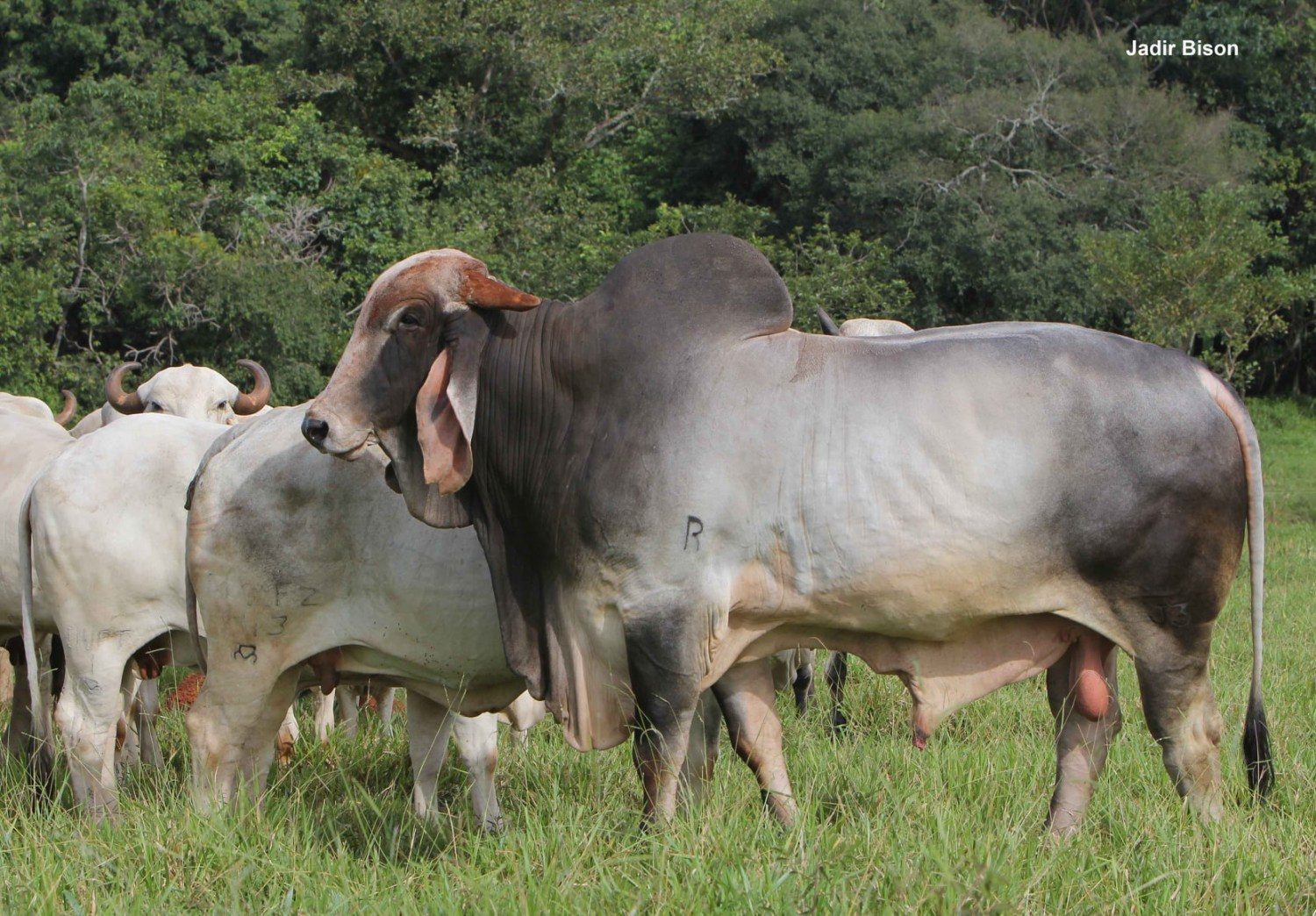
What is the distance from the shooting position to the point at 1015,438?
357cm

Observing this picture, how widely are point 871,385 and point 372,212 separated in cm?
1432

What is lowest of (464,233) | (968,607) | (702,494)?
(464,233)

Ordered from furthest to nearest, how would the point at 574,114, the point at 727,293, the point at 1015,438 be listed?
the point at 574,114
the point at 727,293
the point at 1015,438

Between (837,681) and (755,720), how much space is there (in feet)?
7.85

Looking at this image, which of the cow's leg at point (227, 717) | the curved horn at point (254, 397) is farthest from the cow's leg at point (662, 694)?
the curved horn at point (254, 397)

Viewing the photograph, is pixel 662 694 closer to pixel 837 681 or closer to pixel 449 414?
pixel 449 414

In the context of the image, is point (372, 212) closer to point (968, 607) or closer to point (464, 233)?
point (464, 233)

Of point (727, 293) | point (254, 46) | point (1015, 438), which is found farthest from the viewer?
point (254, 46)

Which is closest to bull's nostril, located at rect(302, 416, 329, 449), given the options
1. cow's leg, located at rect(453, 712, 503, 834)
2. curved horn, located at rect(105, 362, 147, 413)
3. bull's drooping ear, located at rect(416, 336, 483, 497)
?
bull's drooping ear, located at rect(416, 336, 483, 497)

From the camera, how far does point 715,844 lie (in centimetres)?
335

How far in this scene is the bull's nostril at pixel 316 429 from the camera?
12.4ft

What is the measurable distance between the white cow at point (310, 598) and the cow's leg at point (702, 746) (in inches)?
21.2

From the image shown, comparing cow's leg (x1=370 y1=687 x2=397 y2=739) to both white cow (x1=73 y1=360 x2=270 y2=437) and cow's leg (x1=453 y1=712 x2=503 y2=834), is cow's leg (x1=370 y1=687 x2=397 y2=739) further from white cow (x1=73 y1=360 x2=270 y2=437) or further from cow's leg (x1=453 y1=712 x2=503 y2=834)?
white cow (x1=73 y1=360 x2=270 y2=437)

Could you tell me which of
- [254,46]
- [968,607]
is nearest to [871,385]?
[968,607]
